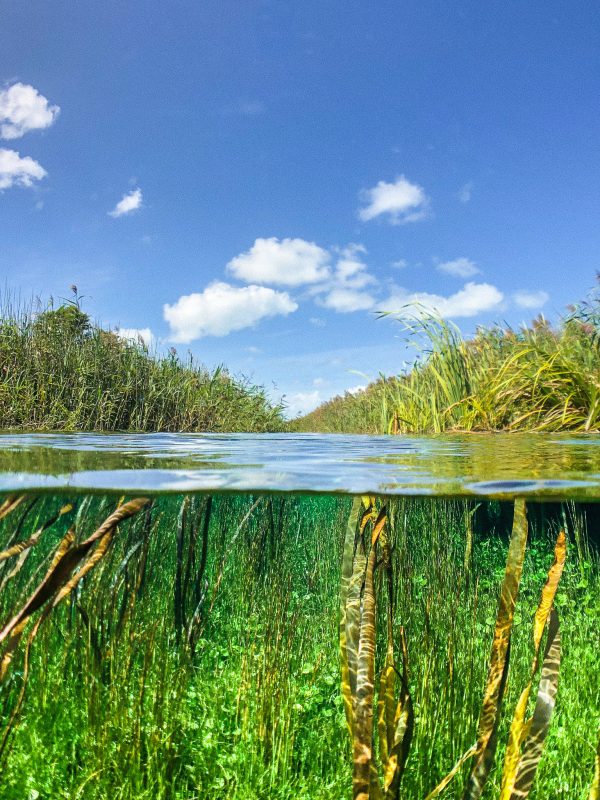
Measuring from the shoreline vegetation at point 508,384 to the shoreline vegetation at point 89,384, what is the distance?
543cm

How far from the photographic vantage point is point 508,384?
7383mm

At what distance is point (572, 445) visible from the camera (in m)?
4.41

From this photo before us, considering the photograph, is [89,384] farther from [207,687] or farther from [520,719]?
[520,719]

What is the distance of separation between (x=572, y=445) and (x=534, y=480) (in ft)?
6.57

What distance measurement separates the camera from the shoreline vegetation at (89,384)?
1123 cm

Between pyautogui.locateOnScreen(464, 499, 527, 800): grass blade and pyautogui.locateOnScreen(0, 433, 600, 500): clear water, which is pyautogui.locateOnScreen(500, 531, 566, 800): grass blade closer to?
pyautogui.locateOnScreen(464, 499, 527, 800): grass blade

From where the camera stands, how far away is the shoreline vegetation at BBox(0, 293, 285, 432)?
11.2 m

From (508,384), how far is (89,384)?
27.7 ft

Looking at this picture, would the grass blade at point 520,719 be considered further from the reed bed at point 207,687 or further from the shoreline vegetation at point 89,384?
the shoreline vegetation at point 89,384

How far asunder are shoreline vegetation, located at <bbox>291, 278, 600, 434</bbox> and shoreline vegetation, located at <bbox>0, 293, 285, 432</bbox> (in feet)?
17.8

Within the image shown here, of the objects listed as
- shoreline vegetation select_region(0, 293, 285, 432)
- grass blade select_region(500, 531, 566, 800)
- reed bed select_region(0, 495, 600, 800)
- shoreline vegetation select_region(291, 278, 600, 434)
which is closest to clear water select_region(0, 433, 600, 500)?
reed bed select_region(0, 495, 600, 800)

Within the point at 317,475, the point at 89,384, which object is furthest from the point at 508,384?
the point at 89,384

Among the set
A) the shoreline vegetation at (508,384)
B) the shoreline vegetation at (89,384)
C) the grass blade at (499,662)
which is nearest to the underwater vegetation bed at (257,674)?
the grass blade at (499,662)

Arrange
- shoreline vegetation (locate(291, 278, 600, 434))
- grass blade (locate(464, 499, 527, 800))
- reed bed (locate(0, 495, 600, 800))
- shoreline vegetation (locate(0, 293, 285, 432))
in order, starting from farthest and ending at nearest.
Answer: shoreline vegetation (locate(0, 293, 285, 432)), shoreline vegetation (locate(291, 278, 600, 434)), reed bed (locate(0, 495, 600, 800)), grass blade (locate(464, 499, 527, 800))
